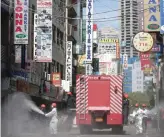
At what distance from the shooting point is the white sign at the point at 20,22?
24672mm

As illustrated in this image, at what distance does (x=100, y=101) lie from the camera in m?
24.2

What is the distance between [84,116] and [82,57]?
3751 cm

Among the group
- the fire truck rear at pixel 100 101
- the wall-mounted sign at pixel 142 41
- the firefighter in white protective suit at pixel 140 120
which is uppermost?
the wall-mounted sign at pixel 142 41

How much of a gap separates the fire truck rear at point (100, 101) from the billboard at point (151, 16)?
25.1 ft

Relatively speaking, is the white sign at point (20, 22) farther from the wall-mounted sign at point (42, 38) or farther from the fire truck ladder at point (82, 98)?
the wall-mounted sign at point (42, 38)

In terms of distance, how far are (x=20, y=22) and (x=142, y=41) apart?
27.5 feet

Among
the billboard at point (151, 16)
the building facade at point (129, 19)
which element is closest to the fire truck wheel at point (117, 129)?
the building facade at point (129, 19)

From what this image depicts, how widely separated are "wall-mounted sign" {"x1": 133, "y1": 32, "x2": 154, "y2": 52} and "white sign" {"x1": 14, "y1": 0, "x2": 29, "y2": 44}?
295 inches

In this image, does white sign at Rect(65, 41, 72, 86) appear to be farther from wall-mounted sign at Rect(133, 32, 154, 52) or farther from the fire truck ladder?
the fire truck ladder

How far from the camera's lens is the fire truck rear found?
24062 millimetres

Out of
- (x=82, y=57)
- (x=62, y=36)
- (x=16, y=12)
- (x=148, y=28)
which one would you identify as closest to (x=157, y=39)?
(x=148, y=28)

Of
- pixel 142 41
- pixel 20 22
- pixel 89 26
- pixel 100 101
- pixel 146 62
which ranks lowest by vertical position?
pixel 100 101

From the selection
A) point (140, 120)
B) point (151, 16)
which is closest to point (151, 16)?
point (151, 16)

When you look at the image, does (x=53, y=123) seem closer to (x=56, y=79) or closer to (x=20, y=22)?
(x=20, y=22)
